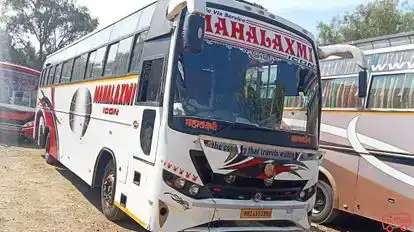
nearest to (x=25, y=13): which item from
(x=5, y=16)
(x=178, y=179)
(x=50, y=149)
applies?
(x=5, y=16)

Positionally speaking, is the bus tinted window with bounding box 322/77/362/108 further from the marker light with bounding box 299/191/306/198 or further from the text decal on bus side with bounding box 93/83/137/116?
the text decal on bus side with bounding box 93/83/137/116

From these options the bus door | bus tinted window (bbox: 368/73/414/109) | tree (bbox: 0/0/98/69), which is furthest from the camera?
tree (bbox: 0/0/98/69)

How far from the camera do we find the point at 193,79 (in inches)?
183

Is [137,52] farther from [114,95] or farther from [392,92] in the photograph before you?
[392,92]

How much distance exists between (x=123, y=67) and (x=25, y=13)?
2693 centimetres

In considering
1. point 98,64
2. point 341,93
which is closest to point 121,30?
point 98,64

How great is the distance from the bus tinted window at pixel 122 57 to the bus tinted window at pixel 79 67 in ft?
Result: 7.45

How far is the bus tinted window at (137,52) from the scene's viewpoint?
5.76 meters

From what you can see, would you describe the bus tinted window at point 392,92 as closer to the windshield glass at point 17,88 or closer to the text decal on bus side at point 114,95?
the text decal on bus side at point 114,95

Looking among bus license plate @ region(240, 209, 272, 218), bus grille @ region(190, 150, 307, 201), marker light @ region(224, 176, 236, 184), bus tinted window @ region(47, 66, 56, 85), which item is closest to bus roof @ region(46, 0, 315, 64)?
bus tinted window @ region(47, 66, 56, 85)

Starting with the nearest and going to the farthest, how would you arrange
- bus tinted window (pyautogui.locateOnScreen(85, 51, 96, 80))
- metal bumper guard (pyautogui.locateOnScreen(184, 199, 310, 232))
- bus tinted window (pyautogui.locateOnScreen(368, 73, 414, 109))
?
metal bumper guard (pyautogui.locateOnScreen(184, 199, 310, 232)) < bus tinted window (pyautogui.locateOnScreen(368, 73, 414, 109)) < bus tinted window (pyautogui.locateOnScreen(85, 51, 96, 80))

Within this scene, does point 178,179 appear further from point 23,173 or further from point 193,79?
point 23,173

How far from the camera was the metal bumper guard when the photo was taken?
461 centimetres

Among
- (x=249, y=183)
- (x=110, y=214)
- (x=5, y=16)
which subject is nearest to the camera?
(x=249, y=183)
